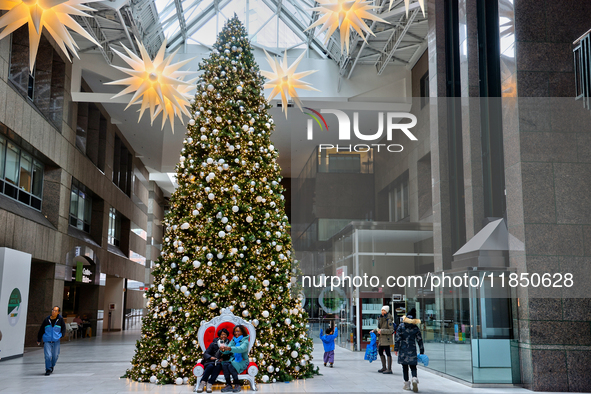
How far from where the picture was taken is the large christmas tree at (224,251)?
9477 mm

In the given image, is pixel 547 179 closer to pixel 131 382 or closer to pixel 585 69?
pixel 585 69

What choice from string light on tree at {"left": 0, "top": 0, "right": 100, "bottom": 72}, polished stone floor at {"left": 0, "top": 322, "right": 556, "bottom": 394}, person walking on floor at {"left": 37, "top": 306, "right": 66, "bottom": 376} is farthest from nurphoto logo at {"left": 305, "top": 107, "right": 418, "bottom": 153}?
string light on tree at {"left": 0, "top": 0, "right": 100, "bottom": 72}

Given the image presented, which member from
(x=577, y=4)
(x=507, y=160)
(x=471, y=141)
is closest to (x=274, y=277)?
(x=507, y=160)

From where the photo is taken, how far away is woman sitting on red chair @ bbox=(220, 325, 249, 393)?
29.0ft

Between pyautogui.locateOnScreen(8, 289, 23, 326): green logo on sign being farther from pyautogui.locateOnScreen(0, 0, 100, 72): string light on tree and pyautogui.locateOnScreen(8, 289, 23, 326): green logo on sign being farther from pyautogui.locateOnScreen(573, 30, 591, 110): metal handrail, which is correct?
pyautogui.locateOnScreen(573, 30, 591, 110): metal handrail

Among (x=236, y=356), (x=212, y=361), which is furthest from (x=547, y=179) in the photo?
(x=212, y=361)

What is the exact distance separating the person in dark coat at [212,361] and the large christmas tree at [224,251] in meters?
0.54

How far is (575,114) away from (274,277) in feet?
21.5

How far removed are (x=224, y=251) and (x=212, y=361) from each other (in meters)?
1.89

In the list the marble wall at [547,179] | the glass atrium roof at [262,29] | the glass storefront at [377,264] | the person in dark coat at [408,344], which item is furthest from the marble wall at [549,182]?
the glass storefront at [377,264]

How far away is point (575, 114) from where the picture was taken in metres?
10.4

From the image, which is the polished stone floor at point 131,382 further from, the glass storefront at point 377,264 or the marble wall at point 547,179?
the glass storefront at point 377,264

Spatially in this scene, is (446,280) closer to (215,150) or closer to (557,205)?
(557,205)

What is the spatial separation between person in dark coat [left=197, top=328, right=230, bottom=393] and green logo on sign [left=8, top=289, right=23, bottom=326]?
29.8ft
